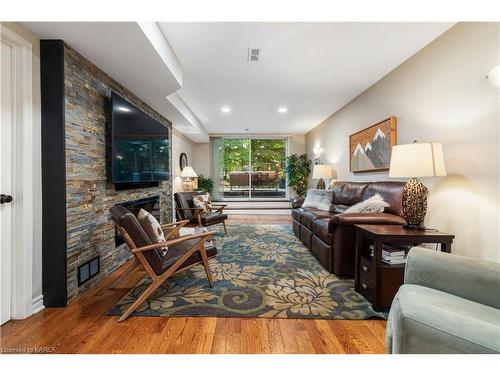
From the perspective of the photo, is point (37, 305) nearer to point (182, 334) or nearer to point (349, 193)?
point (182, 334)

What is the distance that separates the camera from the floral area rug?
1841 mm

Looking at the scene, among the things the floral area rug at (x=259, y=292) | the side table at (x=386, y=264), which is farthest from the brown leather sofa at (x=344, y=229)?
the side table at (x=386, y=264)

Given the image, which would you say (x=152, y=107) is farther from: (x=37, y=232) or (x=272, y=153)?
(x=272, y=153)

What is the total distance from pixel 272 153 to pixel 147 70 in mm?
5557

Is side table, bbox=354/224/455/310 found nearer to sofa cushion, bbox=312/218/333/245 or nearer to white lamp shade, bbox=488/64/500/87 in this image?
sofa cushion, bbox=312/218/333/245

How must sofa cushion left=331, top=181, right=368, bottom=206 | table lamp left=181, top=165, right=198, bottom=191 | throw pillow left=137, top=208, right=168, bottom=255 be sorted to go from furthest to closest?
table lamp left=181, top=165, right=198, bottom=191 < sofa cushion left=331, top=181, right=368, bottom=206 < throw pillow left=137, top=208, right=168, bottom=255

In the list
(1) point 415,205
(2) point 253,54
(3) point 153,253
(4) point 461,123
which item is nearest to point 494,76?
(4) point 461,123

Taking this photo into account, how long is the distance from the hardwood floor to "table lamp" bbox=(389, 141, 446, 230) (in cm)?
98

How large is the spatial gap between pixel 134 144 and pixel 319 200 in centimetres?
302

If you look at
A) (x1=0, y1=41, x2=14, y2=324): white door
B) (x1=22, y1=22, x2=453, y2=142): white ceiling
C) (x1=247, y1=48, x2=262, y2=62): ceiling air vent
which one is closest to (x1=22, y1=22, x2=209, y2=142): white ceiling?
(x1=22, y1=22, x2=453, y2=142): white ceiling

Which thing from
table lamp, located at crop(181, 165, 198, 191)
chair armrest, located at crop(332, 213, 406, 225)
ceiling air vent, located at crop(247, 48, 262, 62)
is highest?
ceiling air vent, located at crop(247, 48, 262, 62)

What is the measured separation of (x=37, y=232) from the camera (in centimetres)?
186

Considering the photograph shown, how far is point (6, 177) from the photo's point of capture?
5.58ft

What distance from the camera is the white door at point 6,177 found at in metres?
1.67
